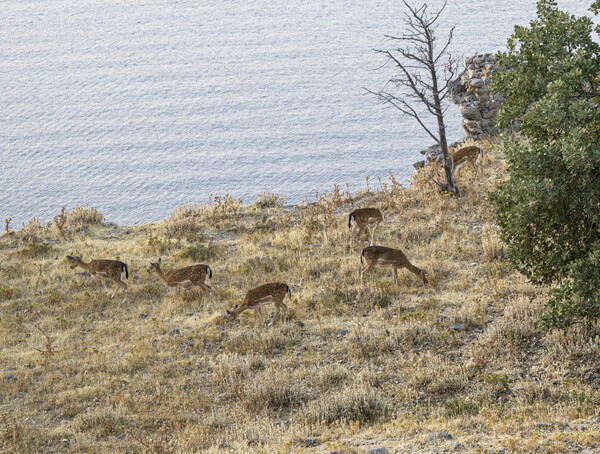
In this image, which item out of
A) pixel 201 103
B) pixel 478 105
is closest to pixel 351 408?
pixel 478 105

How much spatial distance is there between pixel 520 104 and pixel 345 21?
164 ft

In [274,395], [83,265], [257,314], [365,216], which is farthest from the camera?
[83,265]

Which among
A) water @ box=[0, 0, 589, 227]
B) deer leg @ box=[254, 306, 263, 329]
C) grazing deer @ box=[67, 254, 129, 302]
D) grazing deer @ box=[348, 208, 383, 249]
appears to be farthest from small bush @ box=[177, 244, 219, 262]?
water @ box=[0, 0, 589, 227]

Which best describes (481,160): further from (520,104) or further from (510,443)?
(510,443)

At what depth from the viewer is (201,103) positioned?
157ft

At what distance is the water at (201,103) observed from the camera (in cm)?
3788

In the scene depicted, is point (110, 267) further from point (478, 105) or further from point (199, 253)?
point (478, 105)

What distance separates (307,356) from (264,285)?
7.58ft

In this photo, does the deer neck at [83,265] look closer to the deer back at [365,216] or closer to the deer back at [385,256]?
the deer back at [365,216]

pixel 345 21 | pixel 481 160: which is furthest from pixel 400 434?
pixel 345 21

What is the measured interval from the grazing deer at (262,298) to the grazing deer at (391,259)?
2379 mm

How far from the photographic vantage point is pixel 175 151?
138 feet

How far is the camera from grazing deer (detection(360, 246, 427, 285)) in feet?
54.4

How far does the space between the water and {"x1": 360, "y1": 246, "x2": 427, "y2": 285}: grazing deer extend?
18.0 meters
